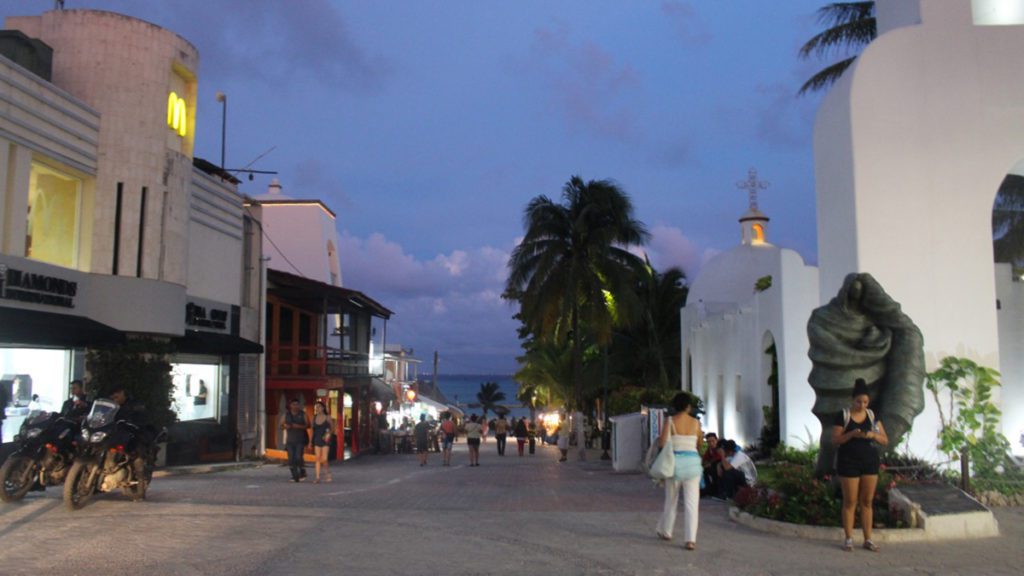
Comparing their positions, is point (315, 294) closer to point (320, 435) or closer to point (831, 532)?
point (320, 435)

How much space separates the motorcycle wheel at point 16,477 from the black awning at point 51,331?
3.85 m

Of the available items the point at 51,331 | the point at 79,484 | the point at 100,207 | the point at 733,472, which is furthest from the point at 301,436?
the point at 733,472

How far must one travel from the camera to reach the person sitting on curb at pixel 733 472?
42.2 feet

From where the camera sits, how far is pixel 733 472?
12914 millimetres

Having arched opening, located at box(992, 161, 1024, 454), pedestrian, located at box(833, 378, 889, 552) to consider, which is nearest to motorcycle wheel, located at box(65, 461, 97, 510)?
pedestrian, located at box(833, 378, 889, 552)

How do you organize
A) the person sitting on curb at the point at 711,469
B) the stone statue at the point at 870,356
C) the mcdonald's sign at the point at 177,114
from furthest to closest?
the mcdonald's sign at the point at 177,114, the person sitting on curb at the point at 711,469, the stone statue at the point at 870,356

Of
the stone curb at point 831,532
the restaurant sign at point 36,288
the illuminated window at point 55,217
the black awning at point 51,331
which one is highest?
the illuminated window at point 55,217

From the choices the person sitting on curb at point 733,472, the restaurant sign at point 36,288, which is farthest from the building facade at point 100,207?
the person sitting on curb at point 733,472

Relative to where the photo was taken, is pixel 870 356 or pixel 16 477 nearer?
pixel 870 356

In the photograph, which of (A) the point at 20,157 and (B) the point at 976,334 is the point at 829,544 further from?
(A) the point at 20,157

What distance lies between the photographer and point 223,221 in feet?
74.9

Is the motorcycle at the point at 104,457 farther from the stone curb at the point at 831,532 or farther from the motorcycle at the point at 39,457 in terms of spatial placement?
the stone curb at the point at 831,532

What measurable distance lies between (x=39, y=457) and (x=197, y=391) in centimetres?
1037

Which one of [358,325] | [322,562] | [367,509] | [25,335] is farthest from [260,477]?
[358,325]
